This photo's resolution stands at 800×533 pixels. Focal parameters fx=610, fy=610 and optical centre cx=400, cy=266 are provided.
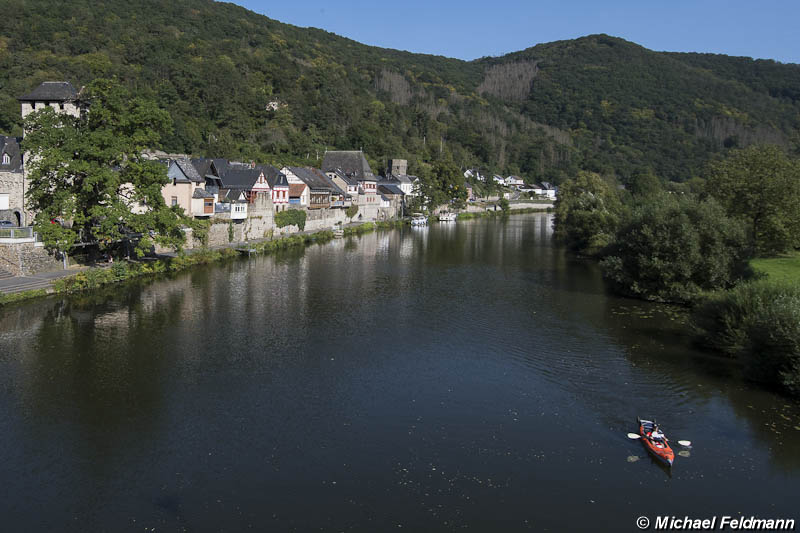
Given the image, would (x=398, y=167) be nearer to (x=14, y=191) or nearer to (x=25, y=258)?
(x=14, y=191)

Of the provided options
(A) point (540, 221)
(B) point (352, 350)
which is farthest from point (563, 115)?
(B) point (352, 350)

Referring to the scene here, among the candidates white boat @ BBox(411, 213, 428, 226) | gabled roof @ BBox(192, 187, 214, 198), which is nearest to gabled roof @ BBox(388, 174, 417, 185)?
white boat @ BBox(411, 213, 428, 226)

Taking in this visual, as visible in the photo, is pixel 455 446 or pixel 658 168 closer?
pixel 455 446

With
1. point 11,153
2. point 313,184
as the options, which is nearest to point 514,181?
point 313,184

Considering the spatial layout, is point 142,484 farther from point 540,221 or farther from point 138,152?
point 540,221

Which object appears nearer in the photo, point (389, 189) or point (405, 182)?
point (389, 189)

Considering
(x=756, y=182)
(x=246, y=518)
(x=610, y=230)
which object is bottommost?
(x=246, y=518)

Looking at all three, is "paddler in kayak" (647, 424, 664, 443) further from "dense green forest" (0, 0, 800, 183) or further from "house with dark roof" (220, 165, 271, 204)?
"dense green forest" (0, 0, 800, 183)
